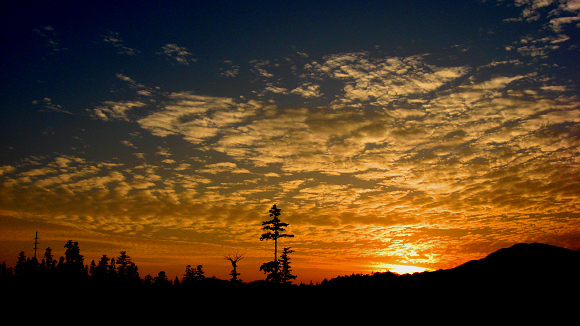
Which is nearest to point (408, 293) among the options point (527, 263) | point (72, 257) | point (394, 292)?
point (394, 292)

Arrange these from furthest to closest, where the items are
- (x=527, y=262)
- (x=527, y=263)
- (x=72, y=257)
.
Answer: (x=72, y=257)
(x=527, y=262)
(x=527, y=263)

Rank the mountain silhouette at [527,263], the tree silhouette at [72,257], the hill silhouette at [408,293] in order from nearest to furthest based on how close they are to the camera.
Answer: the hill silhouette at [408,293] → the mountain silhouette at [527,263] → the tree silhouette at [72,257]

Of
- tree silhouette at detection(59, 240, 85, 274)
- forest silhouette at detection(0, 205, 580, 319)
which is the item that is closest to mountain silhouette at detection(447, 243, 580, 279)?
forest silhouette at detection(0, 205, 580, 319)

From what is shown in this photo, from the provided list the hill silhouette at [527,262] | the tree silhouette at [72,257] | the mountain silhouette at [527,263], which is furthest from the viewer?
the tree silhouette at [72,257]

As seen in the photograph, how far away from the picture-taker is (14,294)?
33.2 m

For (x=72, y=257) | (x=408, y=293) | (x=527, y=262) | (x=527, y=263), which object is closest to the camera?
(x=527, y=263)

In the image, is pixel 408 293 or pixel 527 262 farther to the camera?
pixel 408 293

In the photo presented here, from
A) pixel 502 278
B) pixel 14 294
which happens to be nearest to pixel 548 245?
pixel 502 278

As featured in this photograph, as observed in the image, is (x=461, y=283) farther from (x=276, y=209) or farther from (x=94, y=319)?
(x=276, y=209)

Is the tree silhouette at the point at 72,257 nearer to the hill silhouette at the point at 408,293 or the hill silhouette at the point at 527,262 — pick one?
the hill silhouette at the point at 408,293

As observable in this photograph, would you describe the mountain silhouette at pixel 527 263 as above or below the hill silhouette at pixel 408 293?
above

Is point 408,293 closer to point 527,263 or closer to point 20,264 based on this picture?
point 527,263

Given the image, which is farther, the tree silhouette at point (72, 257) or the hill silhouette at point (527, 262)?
the tree silhouette at point (72, 257)

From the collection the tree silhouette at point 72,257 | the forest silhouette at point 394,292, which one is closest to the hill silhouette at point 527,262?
the forest silhouette at point 394,292
